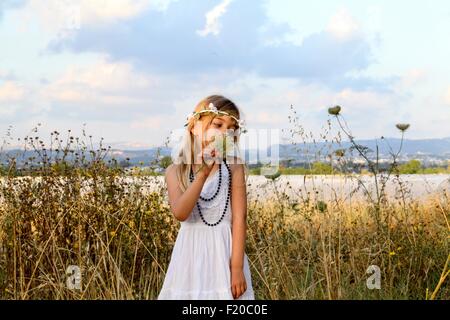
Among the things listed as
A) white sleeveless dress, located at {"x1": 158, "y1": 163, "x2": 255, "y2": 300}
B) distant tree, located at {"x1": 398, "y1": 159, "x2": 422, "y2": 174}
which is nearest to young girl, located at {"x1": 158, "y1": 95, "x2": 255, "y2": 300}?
white sleeveless dress, located at {"x1": 158, "y1": 163, "x2": 255, "y2": 300}

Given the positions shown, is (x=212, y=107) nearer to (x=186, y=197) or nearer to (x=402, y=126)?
(x=186, y=197)

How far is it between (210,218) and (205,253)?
A: 16 cm

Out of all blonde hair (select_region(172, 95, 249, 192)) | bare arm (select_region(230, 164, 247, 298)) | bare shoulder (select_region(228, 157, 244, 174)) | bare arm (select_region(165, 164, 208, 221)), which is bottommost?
bare arm (select_region(230, 164, 247, 298))

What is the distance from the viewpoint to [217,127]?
307 centimetres

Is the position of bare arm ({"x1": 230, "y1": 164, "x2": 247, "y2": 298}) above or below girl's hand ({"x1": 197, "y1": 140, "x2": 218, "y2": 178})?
below

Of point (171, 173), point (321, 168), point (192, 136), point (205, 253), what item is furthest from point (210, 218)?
point (321, 168)

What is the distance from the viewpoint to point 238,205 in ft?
9.76

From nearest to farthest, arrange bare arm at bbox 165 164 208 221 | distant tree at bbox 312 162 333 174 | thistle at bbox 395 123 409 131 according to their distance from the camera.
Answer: bare arm at bbox 165 164 208 221, thistle at bbox 395 123 409 131, distant tree at bbox 312 162 333 174

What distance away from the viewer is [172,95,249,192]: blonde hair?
3.06m

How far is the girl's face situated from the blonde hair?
0.06 ft

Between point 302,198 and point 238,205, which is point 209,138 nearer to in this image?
point 238,205

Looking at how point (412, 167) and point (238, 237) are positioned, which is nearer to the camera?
point (238, 237)

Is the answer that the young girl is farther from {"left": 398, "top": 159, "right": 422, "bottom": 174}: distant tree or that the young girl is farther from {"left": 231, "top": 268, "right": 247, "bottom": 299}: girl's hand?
{"left": 398, "top": 159, "right": 422, "bottom": 174}: distant tree
